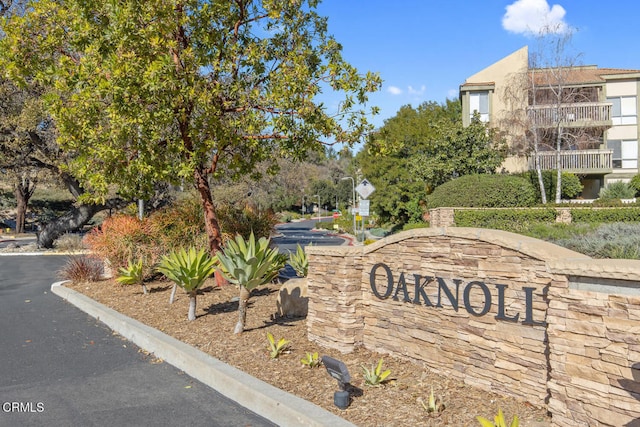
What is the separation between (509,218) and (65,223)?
897 inches

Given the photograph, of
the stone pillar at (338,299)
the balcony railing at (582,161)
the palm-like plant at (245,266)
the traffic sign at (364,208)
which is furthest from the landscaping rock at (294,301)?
the balcony railing at (582,161)

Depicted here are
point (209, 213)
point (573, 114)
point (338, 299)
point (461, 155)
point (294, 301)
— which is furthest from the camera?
point (573, 114)

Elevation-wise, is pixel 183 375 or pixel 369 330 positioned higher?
pixel 369 330

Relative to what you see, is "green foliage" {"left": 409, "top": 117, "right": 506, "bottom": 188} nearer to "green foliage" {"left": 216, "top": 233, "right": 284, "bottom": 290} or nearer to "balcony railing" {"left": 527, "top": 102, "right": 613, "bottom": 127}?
"balcony railing" {"left": 527, "top": 102, "right": 613, "bottom": 127}

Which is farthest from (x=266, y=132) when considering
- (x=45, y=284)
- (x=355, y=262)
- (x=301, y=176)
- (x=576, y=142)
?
(x=301, y=176)

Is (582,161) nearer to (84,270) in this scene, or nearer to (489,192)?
(489,192)

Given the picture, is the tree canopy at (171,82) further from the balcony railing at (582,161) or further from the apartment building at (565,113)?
the balcony railing at (582,161)

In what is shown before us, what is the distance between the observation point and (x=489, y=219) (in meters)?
21.0

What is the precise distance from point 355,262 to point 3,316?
7.39m

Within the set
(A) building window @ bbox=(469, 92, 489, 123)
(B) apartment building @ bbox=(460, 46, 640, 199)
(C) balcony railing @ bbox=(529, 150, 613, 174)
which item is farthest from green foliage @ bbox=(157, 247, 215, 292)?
(A) building window @ bbox=(469, 92, 489, 123)

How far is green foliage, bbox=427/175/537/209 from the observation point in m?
23.2

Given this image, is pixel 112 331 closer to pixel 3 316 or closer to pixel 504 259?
pixel 3 316

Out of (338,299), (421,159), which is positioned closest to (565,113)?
(421,159)

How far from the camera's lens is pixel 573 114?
30.8m
